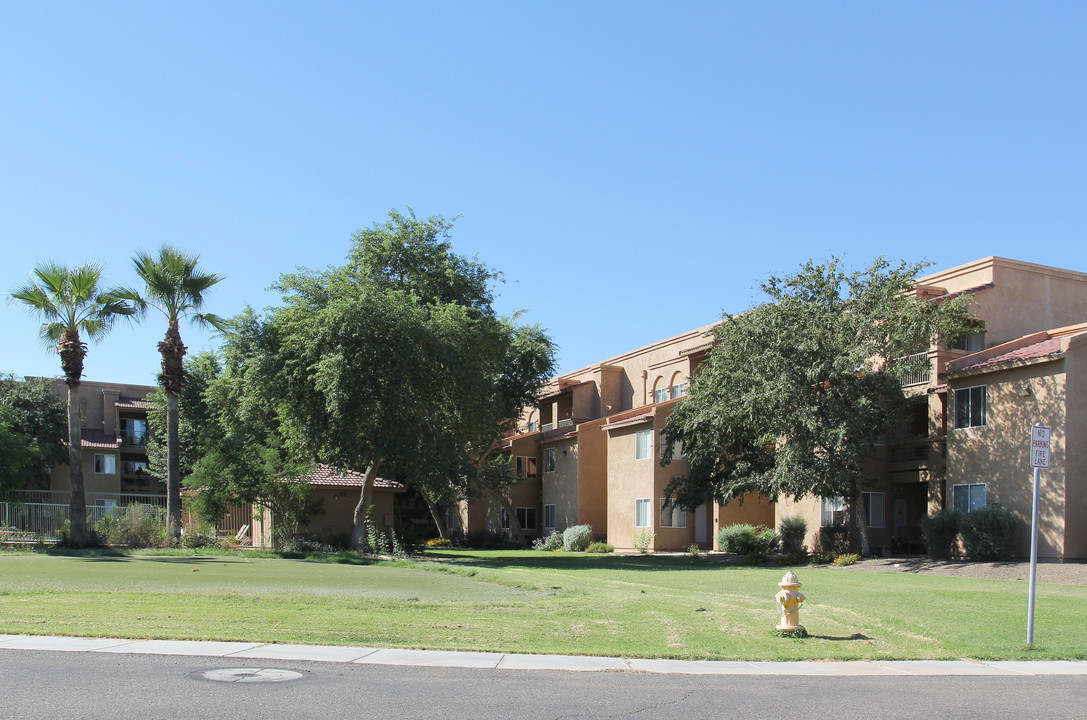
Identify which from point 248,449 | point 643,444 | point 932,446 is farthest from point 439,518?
point 932,446

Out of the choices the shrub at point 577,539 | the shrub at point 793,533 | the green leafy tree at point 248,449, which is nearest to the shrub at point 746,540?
the shrub at point 793,533

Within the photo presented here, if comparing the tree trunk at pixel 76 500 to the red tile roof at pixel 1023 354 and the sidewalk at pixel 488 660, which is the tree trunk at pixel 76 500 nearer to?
the sidewalk at pixel 488 660

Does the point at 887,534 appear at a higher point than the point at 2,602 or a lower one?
lower

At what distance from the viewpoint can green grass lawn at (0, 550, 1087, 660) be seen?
11.3 m

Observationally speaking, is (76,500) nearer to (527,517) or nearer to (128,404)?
(527,517)

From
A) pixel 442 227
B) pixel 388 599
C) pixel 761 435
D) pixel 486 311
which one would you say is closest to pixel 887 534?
pixel 761 435

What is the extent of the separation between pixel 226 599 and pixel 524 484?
39.8m

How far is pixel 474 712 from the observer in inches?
302

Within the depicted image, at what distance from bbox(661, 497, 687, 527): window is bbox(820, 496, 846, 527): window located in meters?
6.95

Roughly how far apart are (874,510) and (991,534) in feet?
27.6

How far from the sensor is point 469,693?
8.39m

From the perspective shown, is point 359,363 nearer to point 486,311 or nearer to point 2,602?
point 486,311

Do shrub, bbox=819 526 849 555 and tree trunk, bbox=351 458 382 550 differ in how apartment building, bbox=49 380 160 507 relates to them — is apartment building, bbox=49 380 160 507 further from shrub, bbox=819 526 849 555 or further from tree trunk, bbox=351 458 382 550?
shrub, bbox=819 526 849 555

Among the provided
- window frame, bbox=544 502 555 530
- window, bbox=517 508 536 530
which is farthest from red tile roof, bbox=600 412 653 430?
window, bbox=517 508 536 530
